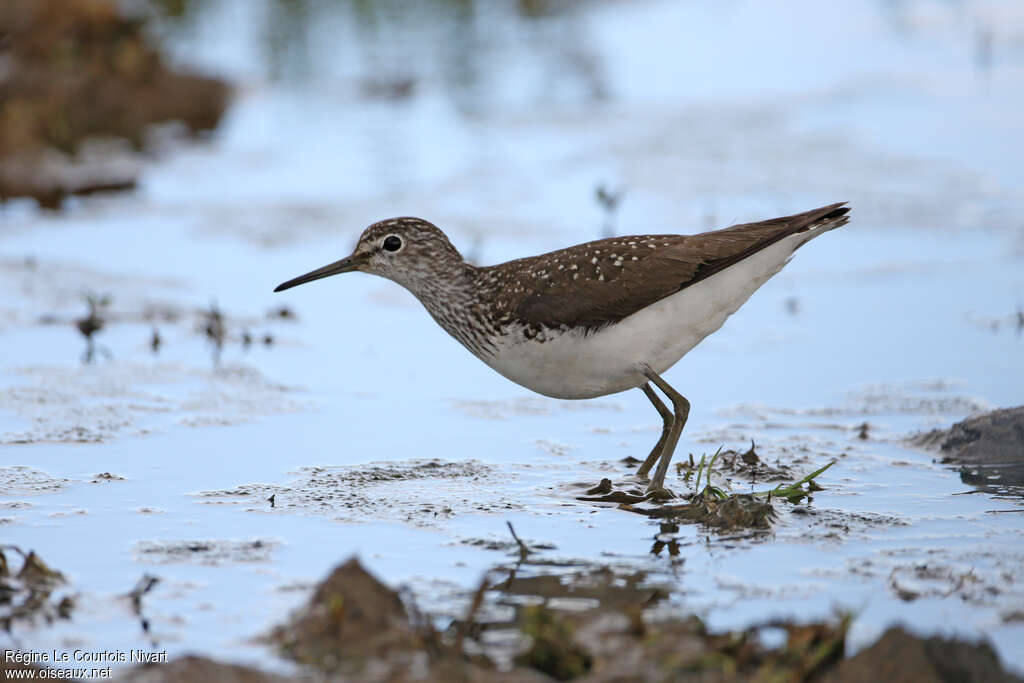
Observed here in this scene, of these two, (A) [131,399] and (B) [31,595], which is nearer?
(B) [31,595]

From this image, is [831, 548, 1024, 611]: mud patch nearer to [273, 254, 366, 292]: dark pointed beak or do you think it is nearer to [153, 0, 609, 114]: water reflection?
[273, 254, 366, 292]: dark pointed beak

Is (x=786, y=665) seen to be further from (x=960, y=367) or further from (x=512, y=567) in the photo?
(x=960, y=367)

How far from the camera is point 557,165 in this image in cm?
1366

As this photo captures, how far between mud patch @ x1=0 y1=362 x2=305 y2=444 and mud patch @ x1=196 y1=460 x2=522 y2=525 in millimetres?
1214

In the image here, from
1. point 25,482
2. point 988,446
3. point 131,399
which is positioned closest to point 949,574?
point 988,446

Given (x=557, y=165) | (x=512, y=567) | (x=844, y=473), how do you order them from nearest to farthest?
(x=512, y=567), (x=844, y=473), (x=557, y=165)

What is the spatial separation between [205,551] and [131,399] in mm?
2639

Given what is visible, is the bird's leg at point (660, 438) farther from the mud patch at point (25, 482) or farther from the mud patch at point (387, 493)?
the mud patch at point (25, 482)

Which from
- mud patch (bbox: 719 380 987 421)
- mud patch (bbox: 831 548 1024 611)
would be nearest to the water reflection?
mud patch (bbox: 719 380 987 421)

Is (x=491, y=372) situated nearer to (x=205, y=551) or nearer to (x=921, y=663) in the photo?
(x=205, y=551)

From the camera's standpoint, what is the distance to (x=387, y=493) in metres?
6.51

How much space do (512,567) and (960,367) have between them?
4055 mm

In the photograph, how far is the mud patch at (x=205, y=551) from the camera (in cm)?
558

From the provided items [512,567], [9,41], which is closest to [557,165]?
[9,41]
